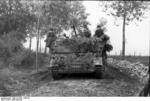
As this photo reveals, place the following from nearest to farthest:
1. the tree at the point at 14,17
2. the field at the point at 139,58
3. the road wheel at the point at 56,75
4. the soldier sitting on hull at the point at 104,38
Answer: the field at the point at 139,58 → the tree at the point at 14,17 → the soldier sitting on hull at the point at 104,38 → the road wheel at the point at 56,75

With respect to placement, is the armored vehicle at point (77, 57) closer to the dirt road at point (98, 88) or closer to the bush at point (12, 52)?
the dirt road at point (98, 88)

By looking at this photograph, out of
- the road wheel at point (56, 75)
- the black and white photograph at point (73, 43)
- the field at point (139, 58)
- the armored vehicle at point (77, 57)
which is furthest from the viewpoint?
the road wheel at point (56, 75)

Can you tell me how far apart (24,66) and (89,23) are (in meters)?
2.13

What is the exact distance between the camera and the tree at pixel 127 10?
20.7 feet

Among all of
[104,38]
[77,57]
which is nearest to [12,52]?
[77,57]

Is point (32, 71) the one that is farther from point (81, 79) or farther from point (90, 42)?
point (90, 42)

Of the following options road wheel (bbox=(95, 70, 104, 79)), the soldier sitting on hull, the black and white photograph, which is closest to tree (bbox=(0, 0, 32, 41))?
the black and white photograph

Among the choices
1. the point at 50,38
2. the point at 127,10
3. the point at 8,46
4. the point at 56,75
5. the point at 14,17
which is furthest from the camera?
the point at 56,75

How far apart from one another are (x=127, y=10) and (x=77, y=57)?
2406 mm

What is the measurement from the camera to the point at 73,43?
8289 millimetres

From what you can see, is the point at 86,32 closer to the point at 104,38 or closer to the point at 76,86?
the point at 104,38

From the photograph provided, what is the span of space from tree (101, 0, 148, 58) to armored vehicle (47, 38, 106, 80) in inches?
63.8

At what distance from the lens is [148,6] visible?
649 centimetres

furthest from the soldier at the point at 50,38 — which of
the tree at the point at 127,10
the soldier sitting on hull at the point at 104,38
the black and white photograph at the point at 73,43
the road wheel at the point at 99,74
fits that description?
the tree at the point at 127,10
